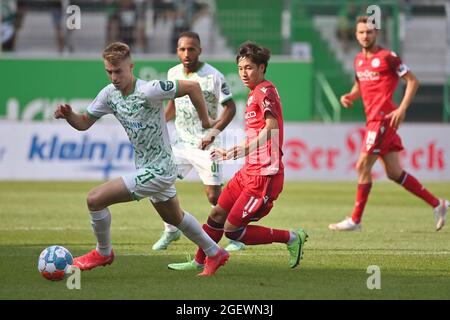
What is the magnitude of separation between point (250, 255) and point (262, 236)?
1283mm

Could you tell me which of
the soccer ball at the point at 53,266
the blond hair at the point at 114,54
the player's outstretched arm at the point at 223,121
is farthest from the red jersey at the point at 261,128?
the soccer ball at the point at 53,266

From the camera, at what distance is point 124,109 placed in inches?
337

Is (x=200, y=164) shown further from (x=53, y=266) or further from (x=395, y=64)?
(x=53, y=266)

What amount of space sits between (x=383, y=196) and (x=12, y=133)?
25.3 feet

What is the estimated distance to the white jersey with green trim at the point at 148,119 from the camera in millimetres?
8461

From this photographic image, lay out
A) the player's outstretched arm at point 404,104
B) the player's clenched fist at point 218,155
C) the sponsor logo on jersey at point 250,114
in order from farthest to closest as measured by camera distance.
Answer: the player's outstretched arm at point 404,104
the sponsor logo on jersey at point 250,114
the player's clenched fist at point 218,155

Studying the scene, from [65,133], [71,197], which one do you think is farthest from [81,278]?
[65,133]

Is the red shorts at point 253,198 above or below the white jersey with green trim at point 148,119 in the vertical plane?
below

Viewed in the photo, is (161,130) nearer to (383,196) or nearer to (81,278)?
(81,278)

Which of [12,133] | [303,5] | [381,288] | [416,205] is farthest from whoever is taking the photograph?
[303,5]

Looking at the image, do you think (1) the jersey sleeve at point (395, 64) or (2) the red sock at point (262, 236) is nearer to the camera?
(2) the red sock at point (262, 236)

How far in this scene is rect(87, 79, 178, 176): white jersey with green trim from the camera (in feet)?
27.8

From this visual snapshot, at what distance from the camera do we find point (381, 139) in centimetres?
1279

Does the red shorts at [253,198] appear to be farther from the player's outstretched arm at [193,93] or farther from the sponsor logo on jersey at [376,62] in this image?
the sponsor logo on jersey at [376,62]
